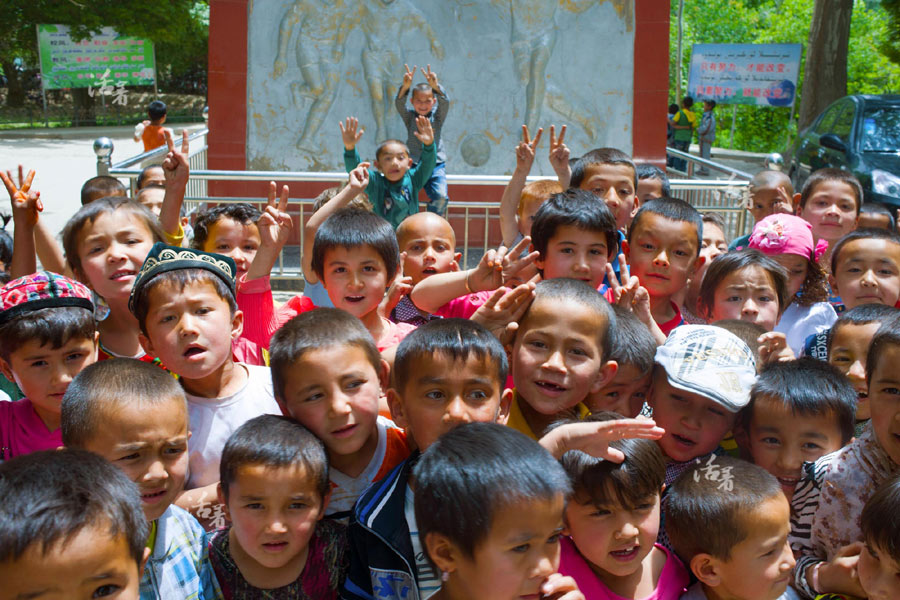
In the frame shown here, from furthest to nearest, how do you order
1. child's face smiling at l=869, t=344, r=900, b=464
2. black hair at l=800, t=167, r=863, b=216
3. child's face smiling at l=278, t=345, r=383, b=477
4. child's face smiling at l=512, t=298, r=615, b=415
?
black hair at l=800, t=167, r=863, b=216
child's face smiling at l=512, t=298, r=615, b=415
child's face smiling at l=278, t=345, r=383, b=477
child's face smiling at l=869, t=344, r=900, b=464

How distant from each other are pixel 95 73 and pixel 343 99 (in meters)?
20.4

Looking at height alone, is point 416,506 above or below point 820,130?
below

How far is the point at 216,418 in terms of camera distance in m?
2.43

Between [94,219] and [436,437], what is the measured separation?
5.68 feet

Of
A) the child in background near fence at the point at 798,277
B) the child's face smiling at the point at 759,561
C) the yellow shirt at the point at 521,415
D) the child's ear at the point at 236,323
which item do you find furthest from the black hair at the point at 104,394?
the child in background near fence at the point at 798,277

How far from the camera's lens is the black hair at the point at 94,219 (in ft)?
9.96

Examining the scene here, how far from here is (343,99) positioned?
8930 mm

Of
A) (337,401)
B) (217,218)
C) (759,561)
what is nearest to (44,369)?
(337,401)

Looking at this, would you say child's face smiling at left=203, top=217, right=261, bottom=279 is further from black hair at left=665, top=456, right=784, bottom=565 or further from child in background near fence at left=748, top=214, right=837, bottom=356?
child in background near fence at left=748, top=214, right=837, bottom=356

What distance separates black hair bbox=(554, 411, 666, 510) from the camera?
1975mm

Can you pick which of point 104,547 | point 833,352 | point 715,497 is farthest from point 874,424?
point 104,547

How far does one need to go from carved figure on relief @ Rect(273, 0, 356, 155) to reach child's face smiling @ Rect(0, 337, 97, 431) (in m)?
6.70

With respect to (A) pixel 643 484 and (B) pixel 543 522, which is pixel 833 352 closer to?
(A) pixel 643 484

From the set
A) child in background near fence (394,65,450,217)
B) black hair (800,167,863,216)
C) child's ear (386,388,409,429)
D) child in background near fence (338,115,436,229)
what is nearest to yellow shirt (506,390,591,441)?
child's ear (386,388,409,429)
